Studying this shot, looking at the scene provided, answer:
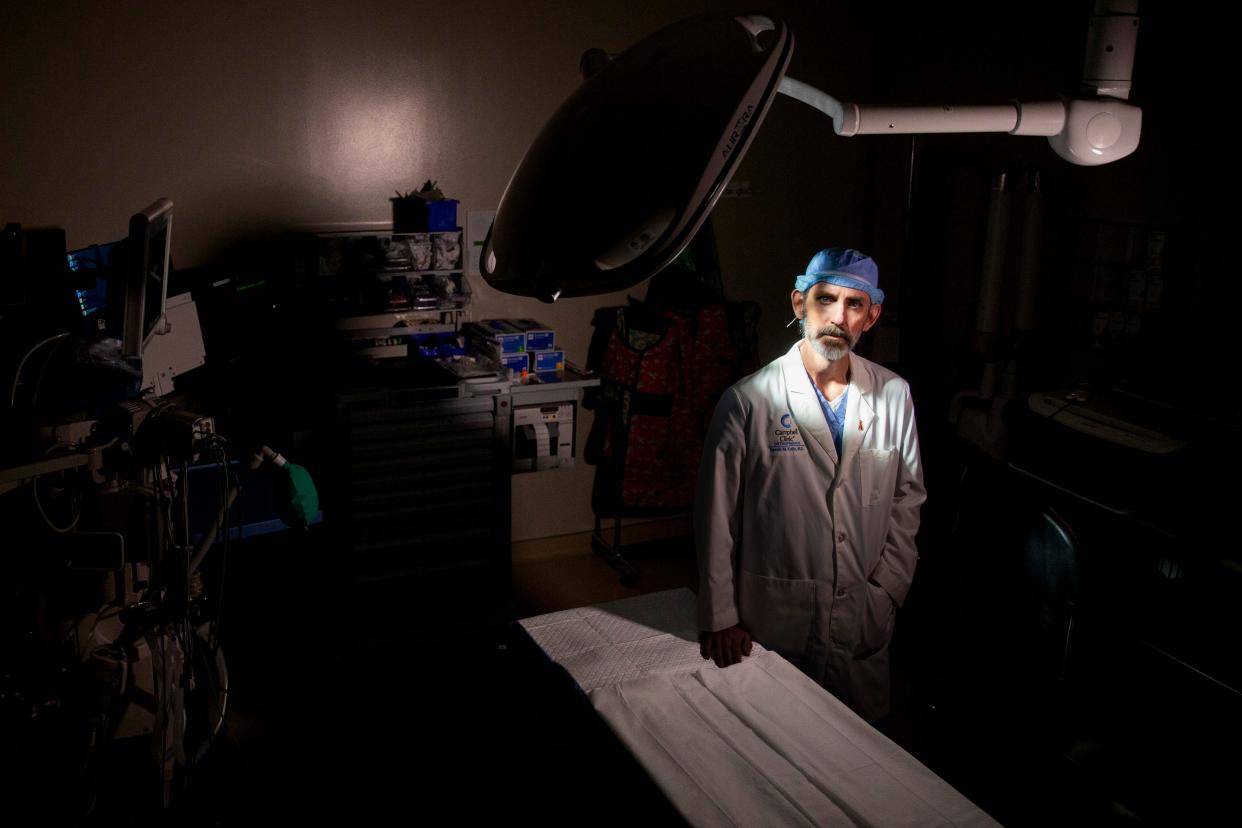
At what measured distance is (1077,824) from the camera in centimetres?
274

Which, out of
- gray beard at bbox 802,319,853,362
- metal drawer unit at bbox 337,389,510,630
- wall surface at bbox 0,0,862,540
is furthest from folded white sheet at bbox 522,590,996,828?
wall surface at bbox 0,0,862,540

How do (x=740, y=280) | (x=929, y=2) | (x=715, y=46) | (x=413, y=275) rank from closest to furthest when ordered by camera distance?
(x=715, y=46)
(x=413, y=275)
(x=929, y=2)
(x=740, y=280)

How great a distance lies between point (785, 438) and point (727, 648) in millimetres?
684

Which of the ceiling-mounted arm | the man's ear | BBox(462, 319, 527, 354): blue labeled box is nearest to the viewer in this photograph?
the ceiling-mounted arm

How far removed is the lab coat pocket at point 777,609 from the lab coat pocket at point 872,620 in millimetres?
149

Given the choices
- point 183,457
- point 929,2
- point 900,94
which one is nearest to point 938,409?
point 900,94

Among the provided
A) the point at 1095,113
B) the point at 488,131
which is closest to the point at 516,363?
the point at 488,131

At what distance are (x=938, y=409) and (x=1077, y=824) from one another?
1.98 metres

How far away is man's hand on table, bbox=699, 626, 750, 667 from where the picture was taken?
2.07 meters

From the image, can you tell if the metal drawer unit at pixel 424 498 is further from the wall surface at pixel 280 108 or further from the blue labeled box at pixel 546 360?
the wall surface at pixel 280 108

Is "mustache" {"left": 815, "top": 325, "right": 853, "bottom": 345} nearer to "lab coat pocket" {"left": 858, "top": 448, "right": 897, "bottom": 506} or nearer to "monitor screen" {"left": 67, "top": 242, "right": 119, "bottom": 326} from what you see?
"lab coat pocket" {"left": 858, "top": 448, "right": 897, "bottom": 506}

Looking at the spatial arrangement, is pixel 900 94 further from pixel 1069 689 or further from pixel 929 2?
pixel 1069 689

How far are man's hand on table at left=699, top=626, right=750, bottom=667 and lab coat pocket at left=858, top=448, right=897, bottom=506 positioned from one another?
0.68 metres

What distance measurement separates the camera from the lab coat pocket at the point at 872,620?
265 centimetres
